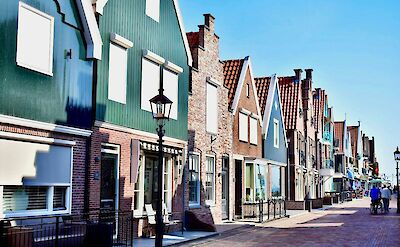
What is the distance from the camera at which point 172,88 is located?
70.7 ft

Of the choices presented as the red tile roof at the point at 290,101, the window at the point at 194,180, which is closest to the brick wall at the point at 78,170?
the window at the point at 194,180

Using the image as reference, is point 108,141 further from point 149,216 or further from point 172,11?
point 172,11

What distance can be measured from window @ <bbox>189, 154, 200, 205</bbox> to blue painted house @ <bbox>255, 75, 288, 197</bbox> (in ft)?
34.9

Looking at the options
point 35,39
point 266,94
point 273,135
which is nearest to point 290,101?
point 266,94

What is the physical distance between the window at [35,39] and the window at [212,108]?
11617 mm

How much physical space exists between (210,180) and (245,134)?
6.02 metres

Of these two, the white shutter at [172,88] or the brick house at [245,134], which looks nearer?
the white shutter at [172,88]

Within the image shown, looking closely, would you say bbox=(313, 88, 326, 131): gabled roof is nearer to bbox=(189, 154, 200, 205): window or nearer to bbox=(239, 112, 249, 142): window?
bbox=(239, 112, 249, 142): window

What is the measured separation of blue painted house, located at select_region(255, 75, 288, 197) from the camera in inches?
1364

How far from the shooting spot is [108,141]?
1711cm

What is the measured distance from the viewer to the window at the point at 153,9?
20.0 metres

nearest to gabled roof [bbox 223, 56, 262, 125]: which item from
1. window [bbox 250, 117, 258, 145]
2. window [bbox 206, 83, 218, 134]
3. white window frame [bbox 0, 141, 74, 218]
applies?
window [bbox 250, 117, 258, 145]

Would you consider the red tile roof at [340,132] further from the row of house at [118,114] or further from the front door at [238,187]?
the front door at [238,187]

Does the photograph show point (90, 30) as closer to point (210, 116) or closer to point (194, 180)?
point (194, 180)
